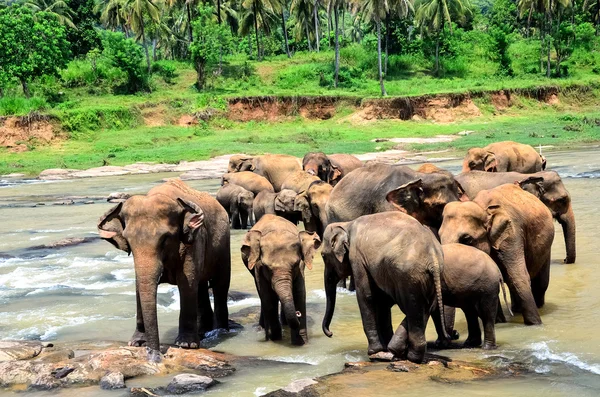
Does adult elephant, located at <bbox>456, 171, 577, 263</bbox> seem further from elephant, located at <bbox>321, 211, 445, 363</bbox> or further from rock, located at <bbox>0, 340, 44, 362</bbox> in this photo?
rock, located at <bbox>0, 340, 44, 362</bbox>

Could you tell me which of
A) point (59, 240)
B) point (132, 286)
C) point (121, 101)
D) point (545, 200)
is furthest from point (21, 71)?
point (545, 200)

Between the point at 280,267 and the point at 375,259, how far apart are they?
3.92 ft

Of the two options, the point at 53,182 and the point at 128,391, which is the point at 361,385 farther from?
the point at 53,182

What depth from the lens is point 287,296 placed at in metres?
8.37

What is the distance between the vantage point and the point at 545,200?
12062 millimetres

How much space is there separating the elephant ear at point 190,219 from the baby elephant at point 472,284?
2403 mm

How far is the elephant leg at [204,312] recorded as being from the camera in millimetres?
9625

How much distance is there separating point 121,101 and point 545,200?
39.3 meters

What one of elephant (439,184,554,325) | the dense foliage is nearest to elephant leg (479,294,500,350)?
elephant (439,184,554,325)

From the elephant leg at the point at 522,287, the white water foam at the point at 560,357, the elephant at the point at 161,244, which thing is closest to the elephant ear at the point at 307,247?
the elephant at the point at 161,244

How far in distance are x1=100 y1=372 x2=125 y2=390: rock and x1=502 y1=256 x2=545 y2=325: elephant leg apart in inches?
166

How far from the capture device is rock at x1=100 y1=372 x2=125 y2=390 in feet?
24.4

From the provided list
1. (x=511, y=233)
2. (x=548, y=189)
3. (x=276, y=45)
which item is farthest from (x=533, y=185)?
(x=276, y=45)

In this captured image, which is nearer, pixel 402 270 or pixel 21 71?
pixel 402 270
